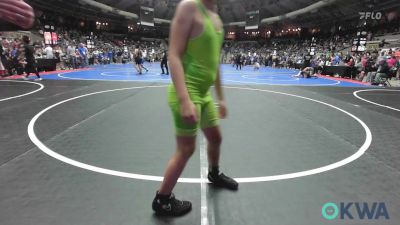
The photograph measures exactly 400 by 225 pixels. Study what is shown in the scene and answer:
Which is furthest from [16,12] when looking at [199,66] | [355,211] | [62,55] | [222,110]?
[62,55]

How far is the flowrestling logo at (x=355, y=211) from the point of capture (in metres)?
2.52

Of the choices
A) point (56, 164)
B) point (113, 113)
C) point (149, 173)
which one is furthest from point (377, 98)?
point (56, 164)

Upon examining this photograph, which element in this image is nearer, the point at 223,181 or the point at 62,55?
the point at 223,181

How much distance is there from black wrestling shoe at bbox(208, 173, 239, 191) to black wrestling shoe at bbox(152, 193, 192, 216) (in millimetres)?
579

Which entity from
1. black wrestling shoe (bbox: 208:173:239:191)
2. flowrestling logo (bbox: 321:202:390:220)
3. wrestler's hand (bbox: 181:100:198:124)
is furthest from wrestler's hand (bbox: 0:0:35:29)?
flowrestling logo (bbox: 321:202:390:220)

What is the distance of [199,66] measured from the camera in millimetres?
2201

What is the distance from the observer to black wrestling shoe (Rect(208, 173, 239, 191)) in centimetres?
295

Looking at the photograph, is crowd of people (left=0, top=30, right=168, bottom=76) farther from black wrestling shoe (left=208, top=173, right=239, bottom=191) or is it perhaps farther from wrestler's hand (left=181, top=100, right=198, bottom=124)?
black wrestling shoe (left=208, top=173, right=239, bottom=191)

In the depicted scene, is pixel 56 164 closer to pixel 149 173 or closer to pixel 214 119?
pixel 149 173

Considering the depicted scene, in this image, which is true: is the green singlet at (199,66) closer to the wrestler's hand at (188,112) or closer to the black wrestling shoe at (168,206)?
the wrestler's hand at (188,112)

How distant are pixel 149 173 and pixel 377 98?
8818 millimetres

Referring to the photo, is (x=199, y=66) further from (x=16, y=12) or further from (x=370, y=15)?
(x=370, y=15)

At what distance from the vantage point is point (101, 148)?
4066 millimetres

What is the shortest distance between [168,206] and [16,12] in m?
1.85
